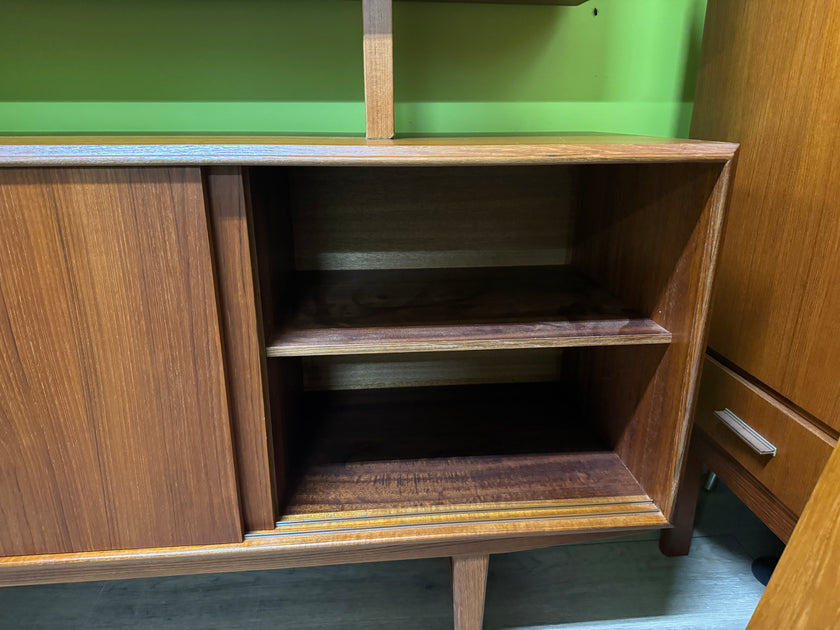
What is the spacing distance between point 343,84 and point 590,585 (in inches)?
38.0

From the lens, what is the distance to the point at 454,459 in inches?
33.9

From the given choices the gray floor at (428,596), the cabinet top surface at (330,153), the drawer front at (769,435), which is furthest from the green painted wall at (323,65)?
the gray floor at (428,596)

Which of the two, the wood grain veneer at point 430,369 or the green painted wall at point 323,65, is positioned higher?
the green painted wall at point 323,65

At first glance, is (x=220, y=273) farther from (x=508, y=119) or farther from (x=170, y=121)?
(x=508, y=119)

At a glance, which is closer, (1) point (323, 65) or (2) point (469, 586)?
(2) point (469, 586)

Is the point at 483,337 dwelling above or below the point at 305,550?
above

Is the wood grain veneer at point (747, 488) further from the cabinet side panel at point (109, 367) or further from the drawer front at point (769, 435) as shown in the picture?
the cabinet side panel at point (109, 367)

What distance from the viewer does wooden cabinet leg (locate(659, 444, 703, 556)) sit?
0.97 metres

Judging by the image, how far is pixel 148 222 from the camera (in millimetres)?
555

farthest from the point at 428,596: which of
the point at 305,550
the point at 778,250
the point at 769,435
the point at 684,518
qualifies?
the point at 778,250

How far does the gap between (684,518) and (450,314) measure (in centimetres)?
63

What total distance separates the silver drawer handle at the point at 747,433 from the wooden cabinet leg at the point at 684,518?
0.16m

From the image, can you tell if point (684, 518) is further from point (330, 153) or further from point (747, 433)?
point (330, 153)

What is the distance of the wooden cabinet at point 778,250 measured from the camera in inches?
25.7
